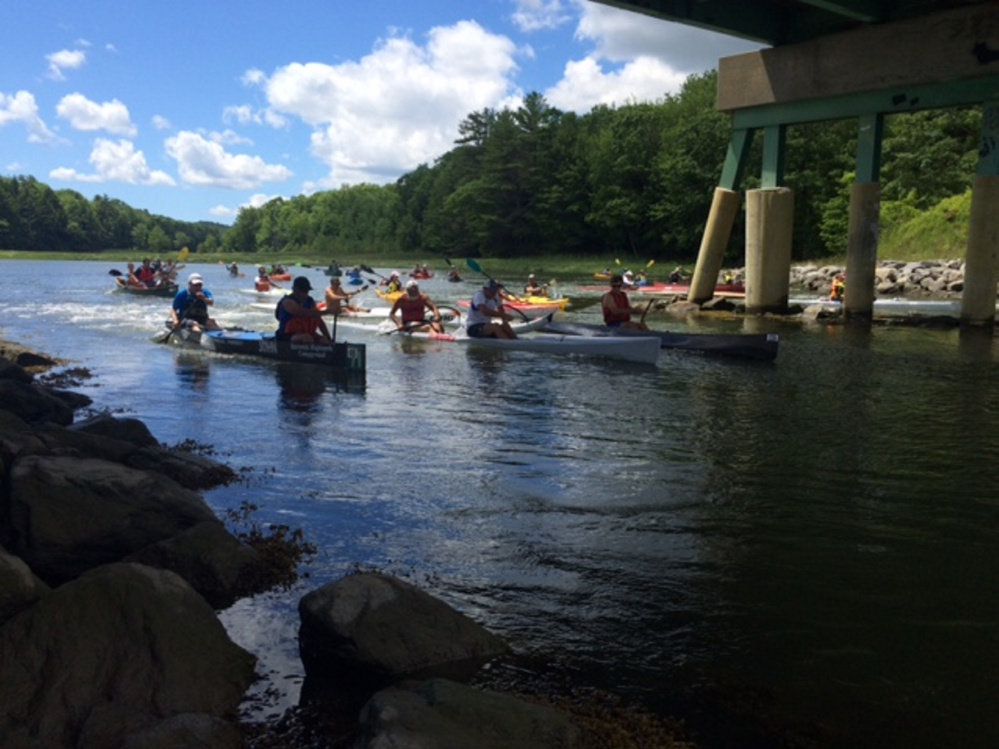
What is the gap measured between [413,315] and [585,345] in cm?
471

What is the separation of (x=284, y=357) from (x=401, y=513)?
9.23 meters

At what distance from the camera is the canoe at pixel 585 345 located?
16031mm

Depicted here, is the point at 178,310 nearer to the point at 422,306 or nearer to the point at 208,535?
the point at 422,306

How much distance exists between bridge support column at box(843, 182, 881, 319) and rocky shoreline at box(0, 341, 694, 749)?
68.0ft

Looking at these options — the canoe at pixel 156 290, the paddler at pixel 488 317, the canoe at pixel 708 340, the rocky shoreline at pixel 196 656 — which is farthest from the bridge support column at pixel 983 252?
the canoe at pixel 156 290

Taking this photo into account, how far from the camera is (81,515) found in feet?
17.6

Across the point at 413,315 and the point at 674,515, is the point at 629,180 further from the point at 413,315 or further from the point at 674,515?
the point at 674,515

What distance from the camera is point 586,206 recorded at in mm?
74438

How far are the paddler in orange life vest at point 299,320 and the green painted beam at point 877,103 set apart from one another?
15.1m

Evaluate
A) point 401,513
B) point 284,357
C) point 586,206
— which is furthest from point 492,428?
point 586,206

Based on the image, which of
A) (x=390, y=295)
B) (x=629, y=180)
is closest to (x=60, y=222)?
(x=629, y=180)

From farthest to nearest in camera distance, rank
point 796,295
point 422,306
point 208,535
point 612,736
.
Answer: point 796,295 → point 422,306 → point 208,535 → point 612,736

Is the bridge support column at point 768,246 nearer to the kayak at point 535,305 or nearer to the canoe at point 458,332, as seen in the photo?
the kayak at point 535,305

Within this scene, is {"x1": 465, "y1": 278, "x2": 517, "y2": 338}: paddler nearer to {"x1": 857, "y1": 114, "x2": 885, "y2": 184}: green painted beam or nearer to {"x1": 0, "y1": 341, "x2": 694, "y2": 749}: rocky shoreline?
{"x1": 857, "y1": 114, "x2": 885, "y2": 184}: green painted beam
